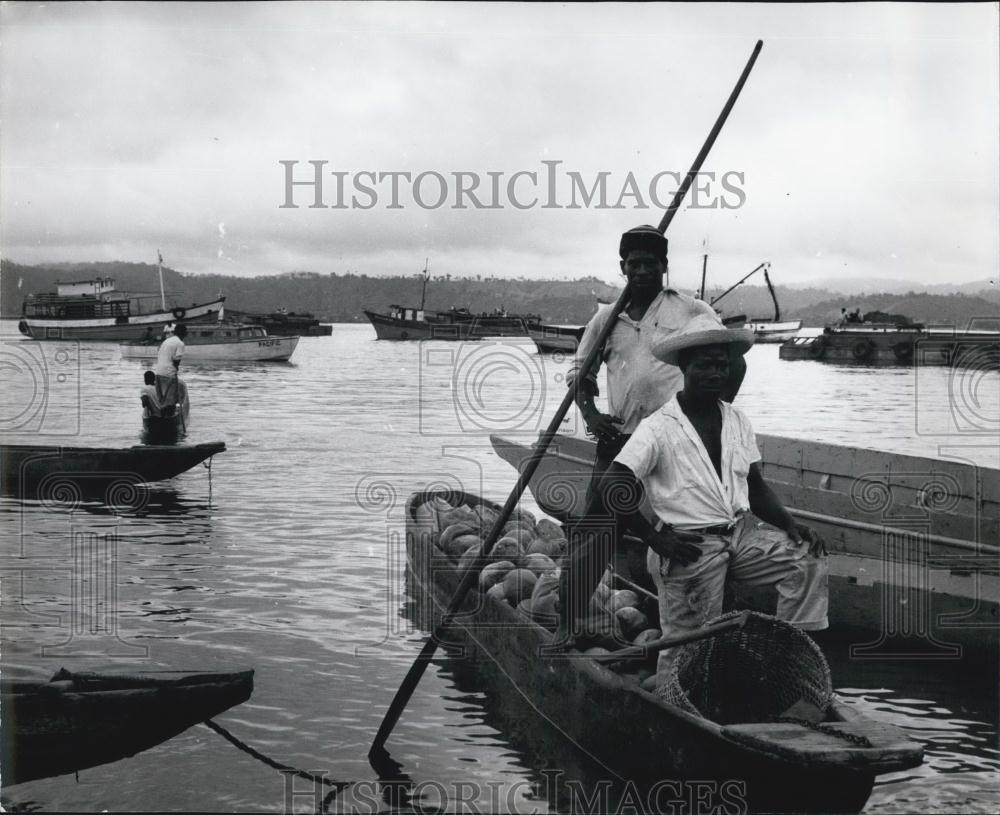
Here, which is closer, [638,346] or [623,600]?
[638,346]

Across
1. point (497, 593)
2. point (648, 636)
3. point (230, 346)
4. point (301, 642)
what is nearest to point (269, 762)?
point (497, 593)

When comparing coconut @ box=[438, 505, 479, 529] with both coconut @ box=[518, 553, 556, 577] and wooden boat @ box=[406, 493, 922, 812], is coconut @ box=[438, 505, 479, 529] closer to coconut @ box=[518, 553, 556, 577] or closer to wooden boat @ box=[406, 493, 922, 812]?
coconut @ box=[518, 553, 556, 577]

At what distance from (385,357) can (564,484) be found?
146 ft

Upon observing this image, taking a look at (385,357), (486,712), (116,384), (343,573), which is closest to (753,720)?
(486,712)

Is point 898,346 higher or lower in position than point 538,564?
higher

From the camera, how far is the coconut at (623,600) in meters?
4.96

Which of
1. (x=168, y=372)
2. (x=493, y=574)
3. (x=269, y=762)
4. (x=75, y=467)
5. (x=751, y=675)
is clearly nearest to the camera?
(x=751, y=675)

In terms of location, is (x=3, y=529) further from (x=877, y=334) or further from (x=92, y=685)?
(x=877, y=334)

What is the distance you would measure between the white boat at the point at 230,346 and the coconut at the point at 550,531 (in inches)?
1366

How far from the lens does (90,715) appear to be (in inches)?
165

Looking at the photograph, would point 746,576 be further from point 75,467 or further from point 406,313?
point 406,313

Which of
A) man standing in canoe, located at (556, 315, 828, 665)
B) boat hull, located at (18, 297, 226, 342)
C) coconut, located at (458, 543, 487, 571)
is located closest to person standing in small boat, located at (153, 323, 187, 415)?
coconut, located at (458, 543, 487, 571)

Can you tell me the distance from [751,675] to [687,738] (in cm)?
44

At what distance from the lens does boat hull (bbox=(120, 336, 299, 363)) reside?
40125mm
